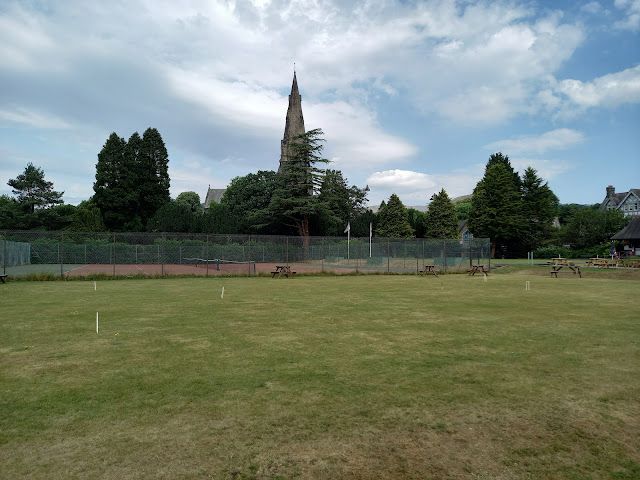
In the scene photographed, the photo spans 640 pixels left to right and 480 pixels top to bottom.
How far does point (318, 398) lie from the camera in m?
5.40

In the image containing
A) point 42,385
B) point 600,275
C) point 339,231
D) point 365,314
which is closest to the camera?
point 42,385

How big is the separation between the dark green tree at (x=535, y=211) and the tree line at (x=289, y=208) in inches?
6.4

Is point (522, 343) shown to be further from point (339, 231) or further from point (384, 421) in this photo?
point (339, 231)

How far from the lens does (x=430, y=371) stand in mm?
6602

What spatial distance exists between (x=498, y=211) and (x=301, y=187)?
31.9 meters

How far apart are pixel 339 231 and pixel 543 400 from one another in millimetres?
65821

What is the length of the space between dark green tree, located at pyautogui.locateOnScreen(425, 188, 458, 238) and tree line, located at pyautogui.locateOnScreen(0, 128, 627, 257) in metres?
0.17

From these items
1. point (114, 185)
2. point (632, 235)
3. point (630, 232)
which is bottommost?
point (632, 235)

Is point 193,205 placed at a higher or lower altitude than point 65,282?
higher

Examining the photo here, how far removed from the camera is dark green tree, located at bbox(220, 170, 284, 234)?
61.8 m

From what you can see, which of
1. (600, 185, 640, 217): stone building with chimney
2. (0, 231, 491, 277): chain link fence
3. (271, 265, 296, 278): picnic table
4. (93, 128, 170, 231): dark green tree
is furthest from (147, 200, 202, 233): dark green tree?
(600, 185, 640, 217): stone building with chimney

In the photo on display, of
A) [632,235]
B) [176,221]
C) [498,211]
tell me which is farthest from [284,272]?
[498,211]

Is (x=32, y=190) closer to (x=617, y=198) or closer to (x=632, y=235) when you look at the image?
(x=632, y=235)

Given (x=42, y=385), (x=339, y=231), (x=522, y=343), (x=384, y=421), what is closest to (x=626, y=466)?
(x=384, y=421)
